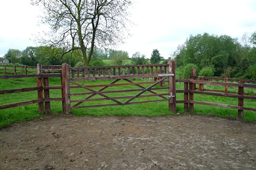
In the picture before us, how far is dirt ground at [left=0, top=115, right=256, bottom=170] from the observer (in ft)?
11.2

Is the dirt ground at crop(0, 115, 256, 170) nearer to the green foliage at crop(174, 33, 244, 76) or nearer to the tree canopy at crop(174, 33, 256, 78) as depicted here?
the tree canopy at crop(174, 33, 256, 78)

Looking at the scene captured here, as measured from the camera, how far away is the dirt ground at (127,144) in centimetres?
342

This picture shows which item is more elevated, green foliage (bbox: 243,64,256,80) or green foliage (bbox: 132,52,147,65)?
green foliage (bbox: 132,52,147,65)

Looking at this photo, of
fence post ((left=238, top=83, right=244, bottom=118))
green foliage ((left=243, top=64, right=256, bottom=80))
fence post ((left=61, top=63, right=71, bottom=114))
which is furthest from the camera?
green foliage ((left=243, top=64, right=256, bottom=80))

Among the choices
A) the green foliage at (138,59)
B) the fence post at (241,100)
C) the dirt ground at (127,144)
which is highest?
the green foliage at (138,59)

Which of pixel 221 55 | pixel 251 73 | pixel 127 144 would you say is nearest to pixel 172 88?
pixel 127 144

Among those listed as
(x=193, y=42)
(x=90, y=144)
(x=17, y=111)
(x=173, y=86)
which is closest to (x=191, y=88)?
(x=173, y=86)

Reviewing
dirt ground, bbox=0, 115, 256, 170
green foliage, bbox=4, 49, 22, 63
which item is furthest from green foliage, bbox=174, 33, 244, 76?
green foliage, bbox=4, 49, 22, 63

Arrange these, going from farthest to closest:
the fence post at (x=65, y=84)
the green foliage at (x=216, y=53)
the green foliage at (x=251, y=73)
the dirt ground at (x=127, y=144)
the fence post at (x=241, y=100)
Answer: the green foliage at (x=216, y=53), the green foliage at (x=251, y=73), the fence post at (x=65, y=84), the fence post at (x=241, y=100), the dirt ground at (x=127, y=144)

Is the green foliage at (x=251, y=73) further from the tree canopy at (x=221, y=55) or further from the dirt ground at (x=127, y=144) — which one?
the dirt ground at (x=127, y=144)

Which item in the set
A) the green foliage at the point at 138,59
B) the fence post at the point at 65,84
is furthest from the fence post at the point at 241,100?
the green foliage at the point at 138,59

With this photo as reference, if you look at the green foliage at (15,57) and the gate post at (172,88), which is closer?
the gate post at (172,88)

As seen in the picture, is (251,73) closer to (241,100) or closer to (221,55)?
(221,55)

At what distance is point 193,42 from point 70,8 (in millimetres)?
44862
